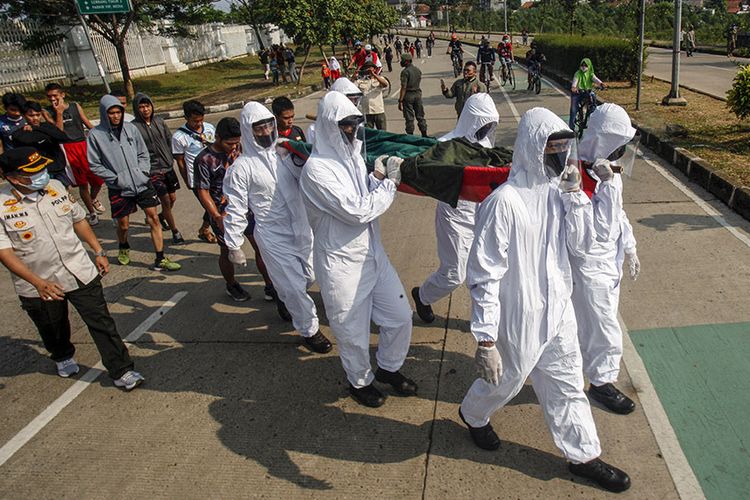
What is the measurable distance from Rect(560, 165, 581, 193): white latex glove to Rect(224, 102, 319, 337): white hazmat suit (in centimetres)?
230

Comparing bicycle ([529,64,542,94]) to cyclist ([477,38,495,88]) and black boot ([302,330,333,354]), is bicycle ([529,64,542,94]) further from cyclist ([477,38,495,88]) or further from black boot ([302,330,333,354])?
black boot ([302,330,333,354])

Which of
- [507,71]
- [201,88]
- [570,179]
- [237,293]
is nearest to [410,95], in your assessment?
[237,293]

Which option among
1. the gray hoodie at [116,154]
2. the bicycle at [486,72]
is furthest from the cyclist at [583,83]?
the gray hoodie at [116,154]

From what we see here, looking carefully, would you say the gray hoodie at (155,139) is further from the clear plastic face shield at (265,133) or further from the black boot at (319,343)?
the black boot at (319,343)

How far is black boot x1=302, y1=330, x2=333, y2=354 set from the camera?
15.3 feet

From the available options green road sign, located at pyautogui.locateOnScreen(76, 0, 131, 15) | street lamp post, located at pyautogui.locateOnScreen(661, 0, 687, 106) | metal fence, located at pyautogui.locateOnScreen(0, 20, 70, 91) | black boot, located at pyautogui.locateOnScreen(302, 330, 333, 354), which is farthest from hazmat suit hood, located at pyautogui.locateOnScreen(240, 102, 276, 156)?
metal fence, located at pyautogui.locateOnScreen(0, 20, 70, 91)

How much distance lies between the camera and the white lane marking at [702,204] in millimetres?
6132

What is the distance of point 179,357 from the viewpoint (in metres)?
4.86

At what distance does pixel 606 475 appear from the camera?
3.04 m

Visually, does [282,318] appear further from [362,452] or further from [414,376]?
[362,452]

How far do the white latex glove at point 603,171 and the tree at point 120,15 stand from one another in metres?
20.2

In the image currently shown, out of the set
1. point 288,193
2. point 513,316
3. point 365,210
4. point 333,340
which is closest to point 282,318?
point 333,340

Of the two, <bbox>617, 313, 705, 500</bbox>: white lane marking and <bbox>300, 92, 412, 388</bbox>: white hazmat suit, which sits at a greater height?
<bbox>300, 92, 412, 388</bbox>: white hazmat suit

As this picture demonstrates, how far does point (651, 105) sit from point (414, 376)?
1176cm
